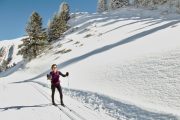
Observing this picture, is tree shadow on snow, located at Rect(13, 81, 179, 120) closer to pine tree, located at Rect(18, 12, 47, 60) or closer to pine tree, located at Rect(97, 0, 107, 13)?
pine tree, located at Rect(18, 12, 47, 60)

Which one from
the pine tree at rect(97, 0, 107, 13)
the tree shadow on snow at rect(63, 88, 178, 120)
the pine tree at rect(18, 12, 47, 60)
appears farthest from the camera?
the pine tree at rect(97, 0, 107, 13)

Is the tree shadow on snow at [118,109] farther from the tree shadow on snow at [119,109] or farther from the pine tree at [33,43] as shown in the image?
the pine tree at [33,43]

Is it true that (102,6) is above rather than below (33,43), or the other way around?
above

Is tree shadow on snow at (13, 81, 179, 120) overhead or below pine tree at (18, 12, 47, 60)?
below

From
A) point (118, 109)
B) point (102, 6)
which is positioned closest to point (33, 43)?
point (118, 109)

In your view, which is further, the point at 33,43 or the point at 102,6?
the point at 102,6

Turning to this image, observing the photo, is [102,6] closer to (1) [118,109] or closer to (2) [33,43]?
Result: (2) [33,43]

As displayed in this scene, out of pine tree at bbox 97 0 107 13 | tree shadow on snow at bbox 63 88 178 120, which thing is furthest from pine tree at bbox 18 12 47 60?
pine tree at bbox 97 0 107 13

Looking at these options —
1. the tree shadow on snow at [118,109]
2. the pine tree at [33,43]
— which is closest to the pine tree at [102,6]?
the pine tree at [33,43]

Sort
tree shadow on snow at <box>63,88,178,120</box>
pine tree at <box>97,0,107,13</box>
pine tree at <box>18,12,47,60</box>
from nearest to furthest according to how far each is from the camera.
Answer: tree shadow on snow at <box>63,88,178,120</box>
pine tree at <box>18,12,47,60</box>
pine tree at <box>97,0,107,13</box>

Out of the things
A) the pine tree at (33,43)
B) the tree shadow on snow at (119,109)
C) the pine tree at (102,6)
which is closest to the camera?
the tree shadow on snow at (119,109)

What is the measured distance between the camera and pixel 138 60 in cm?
2180

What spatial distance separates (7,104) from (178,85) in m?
8.42

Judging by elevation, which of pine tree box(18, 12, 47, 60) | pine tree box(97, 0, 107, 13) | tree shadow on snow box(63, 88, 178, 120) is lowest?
tree shadow on snow box(63, 88, 178, 120)
